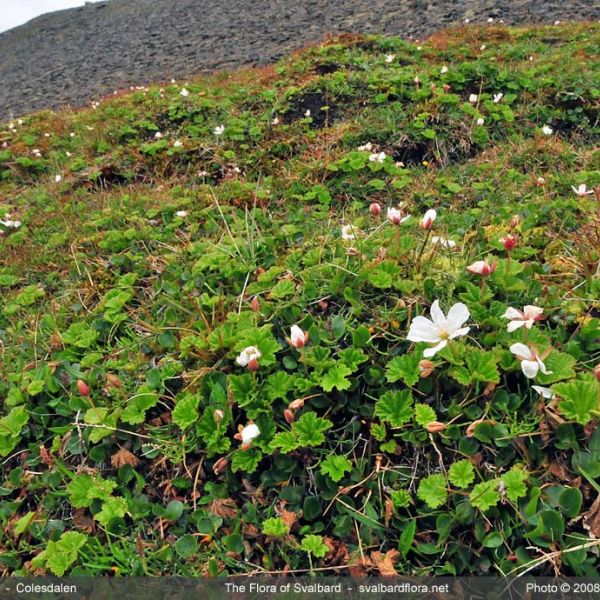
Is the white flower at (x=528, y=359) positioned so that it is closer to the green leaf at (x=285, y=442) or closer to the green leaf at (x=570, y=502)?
the green leaf at (x=570, y=502)

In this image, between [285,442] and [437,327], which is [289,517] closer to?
[285,442]

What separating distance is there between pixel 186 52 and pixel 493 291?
51.9ft

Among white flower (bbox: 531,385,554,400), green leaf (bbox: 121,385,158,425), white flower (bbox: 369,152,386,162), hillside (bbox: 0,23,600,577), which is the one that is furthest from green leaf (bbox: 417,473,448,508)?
white flower (bbox: 369,152,386,162)

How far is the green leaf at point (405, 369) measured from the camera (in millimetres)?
2098

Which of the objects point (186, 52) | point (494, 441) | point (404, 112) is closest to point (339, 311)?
point (494, 441)

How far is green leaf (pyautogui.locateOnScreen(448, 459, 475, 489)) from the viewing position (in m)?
1.83

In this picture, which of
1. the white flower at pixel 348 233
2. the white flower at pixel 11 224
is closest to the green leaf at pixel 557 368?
the white flower at pixel 348 233

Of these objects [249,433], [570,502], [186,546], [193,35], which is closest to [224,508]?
[186,546]

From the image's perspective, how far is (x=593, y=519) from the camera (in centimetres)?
168

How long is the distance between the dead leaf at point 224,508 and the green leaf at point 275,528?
200 mm

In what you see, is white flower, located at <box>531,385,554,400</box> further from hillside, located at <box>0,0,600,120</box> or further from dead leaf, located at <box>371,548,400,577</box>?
hillside, located at <box>0,0,600,120</box>

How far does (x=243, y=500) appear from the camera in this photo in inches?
83.4

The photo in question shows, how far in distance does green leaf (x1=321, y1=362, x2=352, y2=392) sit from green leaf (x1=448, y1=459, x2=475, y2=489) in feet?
1.71

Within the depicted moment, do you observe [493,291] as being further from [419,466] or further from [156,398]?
[156,398]
